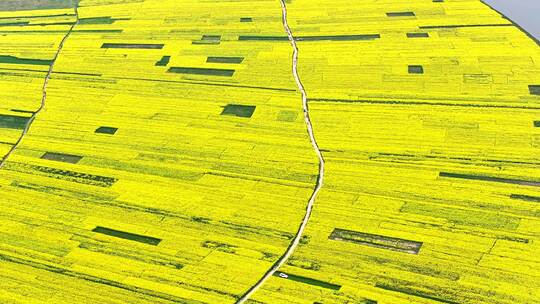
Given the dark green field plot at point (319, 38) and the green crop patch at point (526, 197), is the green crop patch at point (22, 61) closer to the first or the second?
the dark green field plot at point (319, 38)

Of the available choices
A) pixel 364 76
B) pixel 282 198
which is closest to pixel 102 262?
pixel 282 198

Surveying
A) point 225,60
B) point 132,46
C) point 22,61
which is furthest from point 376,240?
point 22,61

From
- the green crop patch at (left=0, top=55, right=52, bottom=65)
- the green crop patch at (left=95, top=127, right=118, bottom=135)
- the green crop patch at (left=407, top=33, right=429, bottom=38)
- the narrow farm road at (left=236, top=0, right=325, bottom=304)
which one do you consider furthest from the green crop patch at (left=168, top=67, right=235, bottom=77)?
the green crop patch at (left=407, top=33, right=429, bottom=38)

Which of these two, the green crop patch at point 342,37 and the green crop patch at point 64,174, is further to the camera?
the green crop patch at point 342,37

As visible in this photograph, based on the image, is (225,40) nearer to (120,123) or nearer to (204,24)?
(204,24)

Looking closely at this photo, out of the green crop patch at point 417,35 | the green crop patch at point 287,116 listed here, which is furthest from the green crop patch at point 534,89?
the green crop patch at point 287,116

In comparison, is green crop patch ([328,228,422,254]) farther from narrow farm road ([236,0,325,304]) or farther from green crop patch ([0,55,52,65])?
green crop patch ([0,55,52,65])

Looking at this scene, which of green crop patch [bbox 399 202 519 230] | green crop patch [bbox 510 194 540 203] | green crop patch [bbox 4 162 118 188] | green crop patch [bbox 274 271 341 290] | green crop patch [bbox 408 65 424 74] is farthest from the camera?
green crop patch [bbox 408 65 424 74]

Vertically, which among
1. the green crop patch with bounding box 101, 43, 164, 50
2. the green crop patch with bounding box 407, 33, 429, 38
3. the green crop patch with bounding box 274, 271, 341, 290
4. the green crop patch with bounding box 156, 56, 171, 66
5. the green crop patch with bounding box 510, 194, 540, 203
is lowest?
the green crop patch with bounding box 510, 194, 540, 203
